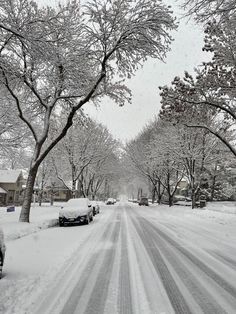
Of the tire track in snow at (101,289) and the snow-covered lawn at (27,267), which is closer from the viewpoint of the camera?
the tire track in snow at (101,289)

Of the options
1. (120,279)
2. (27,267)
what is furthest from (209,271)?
(27,267)

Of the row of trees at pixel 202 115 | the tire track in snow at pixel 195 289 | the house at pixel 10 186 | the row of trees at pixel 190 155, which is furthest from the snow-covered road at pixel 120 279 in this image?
the house at pixel 10 186

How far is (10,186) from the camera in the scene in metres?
67.0

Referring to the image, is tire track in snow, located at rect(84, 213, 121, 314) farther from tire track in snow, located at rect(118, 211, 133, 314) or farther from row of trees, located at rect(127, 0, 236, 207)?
row of trees, located at rect(127, 0, 236, 207)

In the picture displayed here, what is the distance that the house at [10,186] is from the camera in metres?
65.9

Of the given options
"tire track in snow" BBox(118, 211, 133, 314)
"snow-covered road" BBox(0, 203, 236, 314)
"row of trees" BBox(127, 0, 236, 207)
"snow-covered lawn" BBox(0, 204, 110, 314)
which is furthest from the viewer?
"row of trees" BBox(127, 0, 236, 207)

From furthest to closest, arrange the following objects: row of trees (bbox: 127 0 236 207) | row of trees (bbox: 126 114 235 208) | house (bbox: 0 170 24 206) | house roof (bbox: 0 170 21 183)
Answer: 1. house roof (bbox: 0 170 21 183)
2. house (bbox: 0 170 24 206)
3. row of trees (bbox: 126 114 235 208)
4. row of trees (bbox: 127 0 236 207)

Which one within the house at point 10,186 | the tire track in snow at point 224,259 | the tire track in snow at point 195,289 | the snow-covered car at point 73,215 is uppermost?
the house at point 10,186

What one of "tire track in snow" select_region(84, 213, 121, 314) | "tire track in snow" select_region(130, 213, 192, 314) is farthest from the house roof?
"tire track in snow" select_region(84, 213, 121, 314)

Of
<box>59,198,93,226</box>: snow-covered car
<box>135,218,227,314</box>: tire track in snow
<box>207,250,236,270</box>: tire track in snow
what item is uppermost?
<box>59,198,93,226</box>: snow-covered car

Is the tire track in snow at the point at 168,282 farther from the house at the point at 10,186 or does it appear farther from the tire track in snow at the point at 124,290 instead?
the house at the point at 10,186

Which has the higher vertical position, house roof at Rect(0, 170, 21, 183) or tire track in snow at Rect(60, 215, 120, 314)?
house roof at Rect(0, 170, 21, 183)

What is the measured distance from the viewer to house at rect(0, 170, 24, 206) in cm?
6588

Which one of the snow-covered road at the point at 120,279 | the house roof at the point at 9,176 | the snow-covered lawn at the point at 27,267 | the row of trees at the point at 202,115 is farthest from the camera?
the house roof at the point at 9,176
